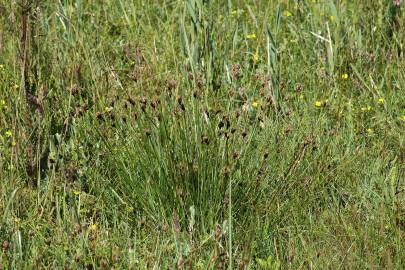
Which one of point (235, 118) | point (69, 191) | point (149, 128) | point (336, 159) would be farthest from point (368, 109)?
point (69, 191)

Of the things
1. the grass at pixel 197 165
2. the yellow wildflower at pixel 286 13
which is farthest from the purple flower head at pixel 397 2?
the yellow wildflower at pixel 286 13

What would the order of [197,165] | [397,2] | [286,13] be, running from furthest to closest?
[286,13], [397,2], [197,165]

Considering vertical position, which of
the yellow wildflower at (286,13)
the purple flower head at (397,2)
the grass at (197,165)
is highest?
the purple flower head at (397,2)

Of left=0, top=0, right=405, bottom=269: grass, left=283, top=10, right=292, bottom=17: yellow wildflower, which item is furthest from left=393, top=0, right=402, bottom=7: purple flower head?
left=283, top=10, right=292, bottom=17: yellow wildflower

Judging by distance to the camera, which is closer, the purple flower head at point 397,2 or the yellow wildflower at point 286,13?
the purple flower head at point 397,2

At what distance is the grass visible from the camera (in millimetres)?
2791

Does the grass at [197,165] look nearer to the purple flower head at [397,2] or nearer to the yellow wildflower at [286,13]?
the purple flower head at [397,2]

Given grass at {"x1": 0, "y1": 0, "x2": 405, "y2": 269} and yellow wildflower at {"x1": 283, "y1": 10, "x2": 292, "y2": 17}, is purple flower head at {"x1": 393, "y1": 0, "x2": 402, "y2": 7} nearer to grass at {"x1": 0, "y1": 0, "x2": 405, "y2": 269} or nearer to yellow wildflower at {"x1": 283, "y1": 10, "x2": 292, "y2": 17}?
grass at {"x1": 0, "y1": 0, "x2": 405, "y2": 269}

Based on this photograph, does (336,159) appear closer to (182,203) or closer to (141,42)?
(182,203)

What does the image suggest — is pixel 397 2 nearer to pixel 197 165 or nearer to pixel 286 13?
pixel 286 13

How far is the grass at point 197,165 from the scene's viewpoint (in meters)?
2.79

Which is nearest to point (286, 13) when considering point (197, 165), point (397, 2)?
point (397, 2)

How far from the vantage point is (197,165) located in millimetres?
3004

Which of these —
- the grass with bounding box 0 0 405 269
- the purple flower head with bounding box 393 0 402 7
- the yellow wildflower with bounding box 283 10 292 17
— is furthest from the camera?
the yellow wildflower with bounding box 283 10 292 17
